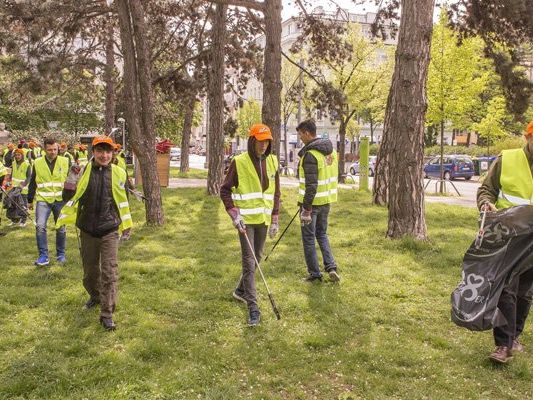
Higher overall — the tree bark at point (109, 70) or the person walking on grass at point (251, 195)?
the tree bark at point (109, 70)

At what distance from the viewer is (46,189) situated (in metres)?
8.27

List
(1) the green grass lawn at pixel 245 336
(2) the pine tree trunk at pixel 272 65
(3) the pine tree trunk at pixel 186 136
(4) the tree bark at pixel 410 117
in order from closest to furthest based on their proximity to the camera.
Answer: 1. (1) the green grass lawn at pixel 245 336
2. (4) the tree bark at pixel 410 117
3. (2) the pine tree trunk at pixel 272 65
4. (3) the pine tree trunk at pixel 186 136

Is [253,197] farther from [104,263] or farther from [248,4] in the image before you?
[248,4]

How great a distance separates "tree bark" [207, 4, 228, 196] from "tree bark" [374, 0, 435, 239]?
7.90 meters

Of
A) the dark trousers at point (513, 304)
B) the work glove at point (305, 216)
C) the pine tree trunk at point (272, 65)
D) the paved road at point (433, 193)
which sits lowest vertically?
the paved road at point (433, 193)

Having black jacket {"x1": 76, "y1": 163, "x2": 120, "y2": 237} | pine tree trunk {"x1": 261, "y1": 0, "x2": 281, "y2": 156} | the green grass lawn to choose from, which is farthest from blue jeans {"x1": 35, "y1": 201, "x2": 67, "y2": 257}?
pine tree trunk {"x1": 261, "y1": 0, "x2": 281, "y2": 156}

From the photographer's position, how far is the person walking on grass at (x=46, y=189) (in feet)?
27.1

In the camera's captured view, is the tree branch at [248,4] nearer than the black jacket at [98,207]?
No

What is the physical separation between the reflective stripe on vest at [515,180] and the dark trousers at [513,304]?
567 mm

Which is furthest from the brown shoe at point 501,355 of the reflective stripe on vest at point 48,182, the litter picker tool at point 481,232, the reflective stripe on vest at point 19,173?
the reflective stripe on vest at point 19,173

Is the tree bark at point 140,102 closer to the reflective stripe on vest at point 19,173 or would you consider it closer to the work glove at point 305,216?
the reflective stripe on vest at point 19,173

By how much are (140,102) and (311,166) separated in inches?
240

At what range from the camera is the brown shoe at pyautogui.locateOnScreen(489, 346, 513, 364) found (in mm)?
4660

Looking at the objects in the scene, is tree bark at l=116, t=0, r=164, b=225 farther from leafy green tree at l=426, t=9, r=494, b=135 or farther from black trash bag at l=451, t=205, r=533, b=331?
leafy green tree at l=426, t=9, r=494, b=135
